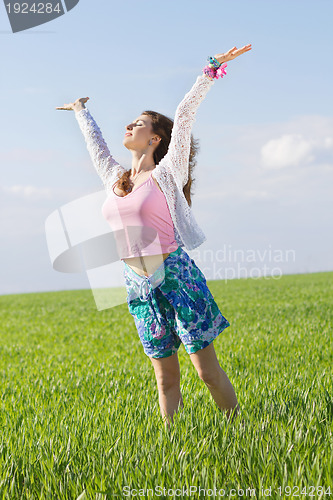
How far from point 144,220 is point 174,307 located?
0.64m

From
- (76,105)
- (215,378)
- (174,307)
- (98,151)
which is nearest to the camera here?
(174,307)

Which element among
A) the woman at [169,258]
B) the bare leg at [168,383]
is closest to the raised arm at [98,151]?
the woman at [169,258]

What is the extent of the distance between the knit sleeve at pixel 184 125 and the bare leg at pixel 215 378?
1.23 metres

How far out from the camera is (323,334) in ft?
30.6

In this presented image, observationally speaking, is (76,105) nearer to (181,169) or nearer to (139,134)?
(139,134)

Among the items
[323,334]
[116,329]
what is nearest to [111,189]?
[323,334]

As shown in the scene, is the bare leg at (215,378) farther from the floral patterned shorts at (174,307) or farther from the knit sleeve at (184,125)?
the knit sleeve at (184,125)

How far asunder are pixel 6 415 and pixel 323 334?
6196mm

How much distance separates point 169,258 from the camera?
3695 millimetres

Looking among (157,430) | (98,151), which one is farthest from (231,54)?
(157,430)

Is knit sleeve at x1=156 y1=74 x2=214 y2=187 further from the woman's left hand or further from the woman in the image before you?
the woman's left hand

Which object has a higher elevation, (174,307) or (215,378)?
(174,307)

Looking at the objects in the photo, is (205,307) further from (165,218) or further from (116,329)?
(116,329)

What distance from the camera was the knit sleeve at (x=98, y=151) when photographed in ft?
14.0
